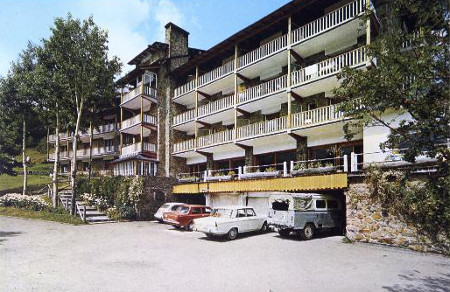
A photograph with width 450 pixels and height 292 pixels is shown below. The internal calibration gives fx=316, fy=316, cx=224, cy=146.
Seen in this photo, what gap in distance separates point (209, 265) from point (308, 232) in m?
7.49

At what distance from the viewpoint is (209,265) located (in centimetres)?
1198

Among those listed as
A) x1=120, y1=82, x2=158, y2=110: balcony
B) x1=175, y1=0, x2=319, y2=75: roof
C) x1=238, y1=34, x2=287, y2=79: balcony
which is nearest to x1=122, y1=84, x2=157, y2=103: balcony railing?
x1=120, y1=82, x2=158, y2=110: balcony

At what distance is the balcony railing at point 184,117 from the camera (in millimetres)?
33062

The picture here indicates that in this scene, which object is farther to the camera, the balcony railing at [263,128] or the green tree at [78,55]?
the green tree at [78,55]

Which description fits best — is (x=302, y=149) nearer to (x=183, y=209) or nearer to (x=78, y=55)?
(x=183, y=209)

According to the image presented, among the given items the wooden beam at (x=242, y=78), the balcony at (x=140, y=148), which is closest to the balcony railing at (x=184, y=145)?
the balcony at (x=140, y=148)

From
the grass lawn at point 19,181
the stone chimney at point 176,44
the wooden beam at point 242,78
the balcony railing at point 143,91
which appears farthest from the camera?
the grass lawn at point 19,181

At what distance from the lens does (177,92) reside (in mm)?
34969

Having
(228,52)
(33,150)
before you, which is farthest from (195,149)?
(33,150)

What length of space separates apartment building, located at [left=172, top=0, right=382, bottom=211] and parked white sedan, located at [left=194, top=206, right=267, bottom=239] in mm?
3014

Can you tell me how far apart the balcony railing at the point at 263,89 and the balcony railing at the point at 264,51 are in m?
2.28

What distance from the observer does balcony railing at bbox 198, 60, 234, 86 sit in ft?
96.3

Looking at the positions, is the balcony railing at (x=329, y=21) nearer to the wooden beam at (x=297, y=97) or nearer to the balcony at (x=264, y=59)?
the balcony at (x=264, y=59)

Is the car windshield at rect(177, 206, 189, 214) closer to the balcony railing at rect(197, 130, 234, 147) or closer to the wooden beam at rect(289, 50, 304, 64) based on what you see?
the balcony railing at rect(197, 130, 234, 147)
